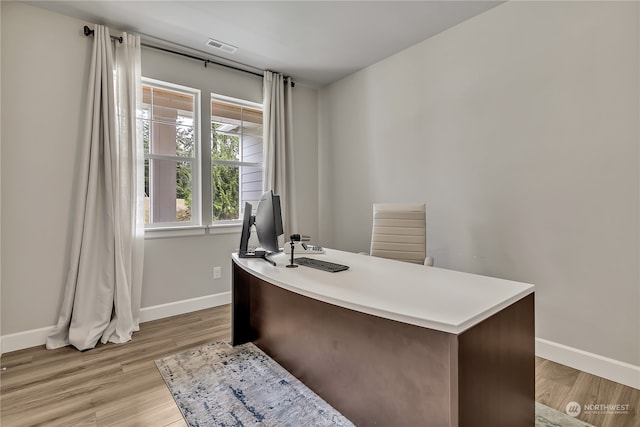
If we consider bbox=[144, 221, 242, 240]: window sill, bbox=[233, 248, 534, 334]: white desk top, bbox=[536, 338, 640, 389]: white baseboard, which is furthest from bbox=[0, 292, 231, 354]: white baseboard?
bbox=[536, 338, 640, 389]: white baseboard

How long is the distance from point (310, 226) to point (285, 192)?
0.64 m

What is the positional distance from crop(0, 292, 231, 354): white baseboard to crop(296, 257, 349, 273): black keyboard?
5.74 feet

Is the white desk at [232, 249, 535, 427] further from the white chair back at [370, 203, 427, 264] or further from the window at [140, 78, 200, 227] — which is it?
the window at [140, 78, 200, 227]

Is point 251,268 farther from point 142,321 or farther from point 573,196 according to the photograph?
point 573,196

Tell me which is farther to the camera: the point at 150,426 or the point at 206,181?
the point at 206,181

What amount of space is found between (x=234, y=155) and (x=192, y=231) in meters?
0.99

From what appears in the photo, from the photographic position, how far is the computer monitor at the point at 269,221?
189cm

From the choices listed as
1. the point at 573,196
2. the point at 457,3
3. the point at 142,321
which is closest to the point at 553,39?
the point at 457,3

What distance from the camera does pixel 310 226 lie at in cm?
407

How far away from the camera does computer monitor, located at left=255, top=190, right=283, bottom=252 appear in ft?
6.19

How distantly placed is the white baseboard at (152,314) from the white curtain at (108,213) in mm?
133

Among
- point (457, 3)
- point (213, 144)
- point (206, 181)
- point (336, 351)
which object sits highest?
point (457, 3)

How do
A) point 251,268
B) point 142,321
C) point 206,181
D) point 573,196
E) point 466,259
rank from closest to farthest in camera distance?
point 251,268 → point 573,196 → point 466,259 → point 142,321 → point 206,181

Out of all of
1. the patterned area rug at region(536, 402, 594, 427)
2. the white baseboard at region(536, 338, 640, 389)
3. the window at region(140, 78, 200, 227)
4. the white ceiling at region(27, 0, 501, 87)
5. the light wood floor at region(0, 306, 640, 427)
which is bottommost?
the light wood floor at region(0, 306, 640, 427)
